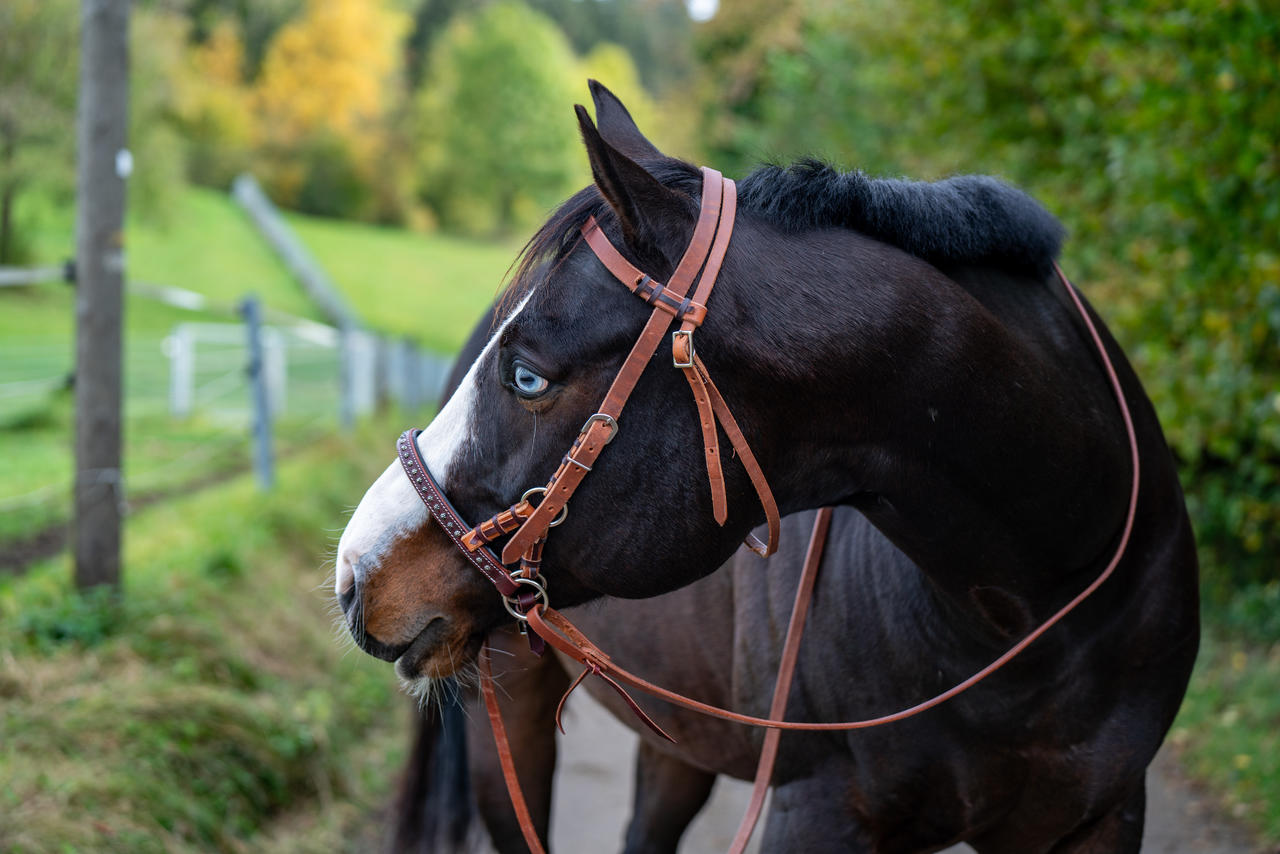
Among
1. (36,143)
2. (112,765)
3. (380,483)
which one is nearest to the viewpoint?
(380,483)

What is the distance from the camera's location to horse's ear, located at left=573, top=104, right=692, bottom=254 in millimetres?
1529

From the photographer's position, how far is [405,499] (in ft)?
5.69

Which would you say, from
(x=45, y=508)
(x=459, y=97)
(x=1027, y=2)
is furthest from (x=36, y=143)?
(x=459, y=97)

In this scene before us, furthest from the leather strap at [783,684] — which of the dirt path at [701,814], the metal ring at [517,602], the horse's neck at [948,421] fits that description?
the dirt path at [701,814]

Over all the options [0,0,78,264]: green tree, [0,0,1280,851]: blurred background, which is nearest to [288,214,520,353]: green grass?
[0,0,78,264]: green tree

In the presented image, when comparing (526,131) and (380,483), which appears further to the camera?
(526,131)

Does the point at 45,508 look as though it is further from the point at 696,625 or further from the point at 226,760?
the point at 696,625

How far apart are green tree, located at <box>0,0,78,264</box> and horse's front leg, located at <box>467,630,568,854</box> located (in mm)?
16316

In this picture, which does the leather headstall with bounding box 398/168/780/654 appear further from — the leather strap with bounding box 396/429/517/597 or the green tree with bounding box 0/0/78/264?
the green tree with bounding box 0/0/78/264

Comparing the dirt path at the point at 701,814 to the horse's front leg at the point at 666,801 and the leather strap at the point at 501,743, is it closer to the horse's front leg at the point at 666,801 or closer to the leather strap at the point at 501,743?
the horse's front leg at the point at 666,801

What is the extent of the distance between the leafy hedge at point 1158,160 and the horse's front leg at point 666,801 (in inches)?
80.4

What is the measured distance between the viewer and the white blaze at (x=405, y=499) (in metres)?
Result: 1.72

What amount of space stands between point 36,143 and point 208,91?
2730 cm

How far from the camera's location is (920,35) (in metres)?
8.51
